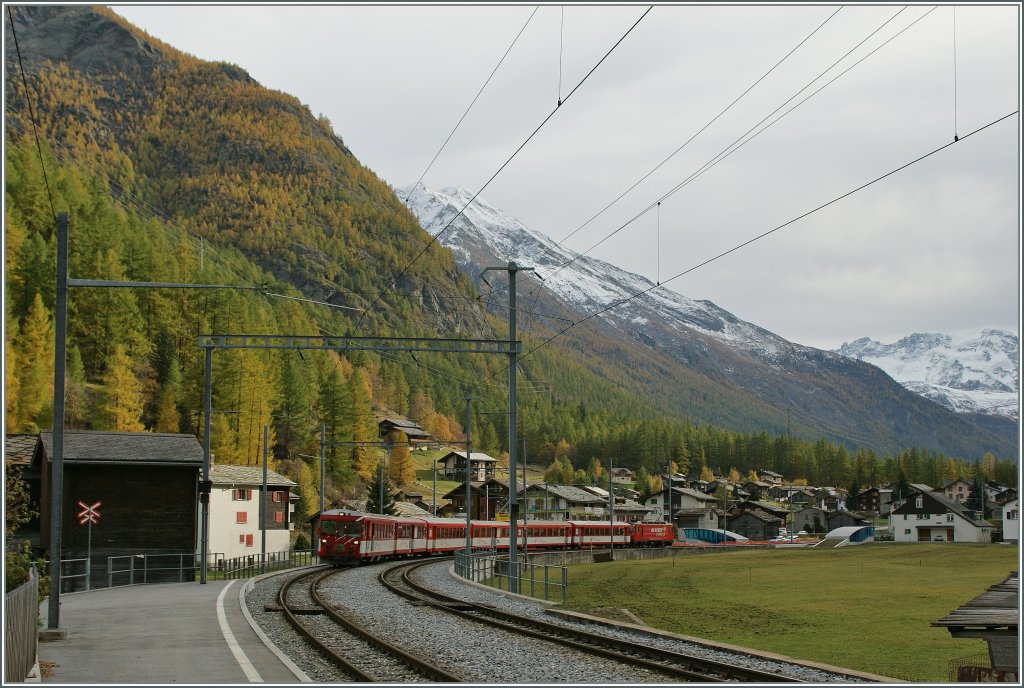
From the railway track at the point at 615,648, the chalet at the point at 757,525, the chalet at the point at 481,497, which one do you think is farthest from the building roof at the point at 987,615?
the chalet at the point at 757,525

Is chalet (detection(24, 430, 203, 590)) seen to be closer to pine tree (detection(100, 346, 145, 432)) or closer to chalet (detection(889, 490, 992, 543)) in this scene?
pine tree (detection(100, 346, 145, 432))

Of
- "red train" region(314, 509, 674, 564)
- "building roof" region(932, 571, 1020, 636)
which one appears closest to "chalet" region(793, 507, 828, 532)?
"red train" region(314, 509, 674, 564)

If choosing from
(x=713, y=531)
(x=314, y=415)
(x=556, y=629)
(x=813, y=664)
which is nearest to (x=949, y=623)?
(x=813, y=664)

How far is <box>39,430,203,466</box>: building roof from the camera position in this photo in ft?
135

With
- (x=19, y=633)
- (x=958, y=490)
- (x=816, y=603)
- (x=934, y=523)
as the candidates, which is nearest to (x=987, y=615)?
(x=19, y=633)

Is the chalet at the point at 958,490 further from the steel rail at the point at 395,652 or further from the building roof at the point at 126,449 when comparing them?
the steel rail at the point at 395,652

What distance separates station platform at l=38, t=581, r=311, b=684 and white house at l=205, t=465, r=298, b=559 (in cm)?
3020

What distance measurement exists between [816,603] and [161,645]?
24.0 meters

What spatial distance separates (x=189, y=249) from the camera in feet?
445

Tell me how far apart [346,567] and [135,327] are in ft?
169

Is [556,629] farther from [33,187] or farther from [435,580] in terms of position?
[33,187]

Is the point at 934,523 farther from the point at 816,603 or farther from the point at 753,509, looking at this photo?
the point at 816,603

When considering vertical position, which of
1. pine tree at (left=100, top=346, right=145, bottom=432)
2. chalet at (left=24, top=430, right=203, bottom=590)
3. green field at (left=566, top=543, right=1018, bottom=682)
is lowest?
green field at (left=566, top=543, right=1018, bottom=682)

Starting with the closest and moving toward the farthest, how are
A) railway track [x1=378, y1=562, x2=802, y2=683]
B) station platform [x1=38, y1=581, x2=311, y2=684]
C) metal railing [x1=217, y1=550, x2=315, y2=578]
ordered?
station platform [x1=38, y1=581, x2=311, y2=684]
railway track [x1=378, y1=562, x2=802, y2=683]
metal railing [x1=217, y1=550, x2=315, y2=578]
